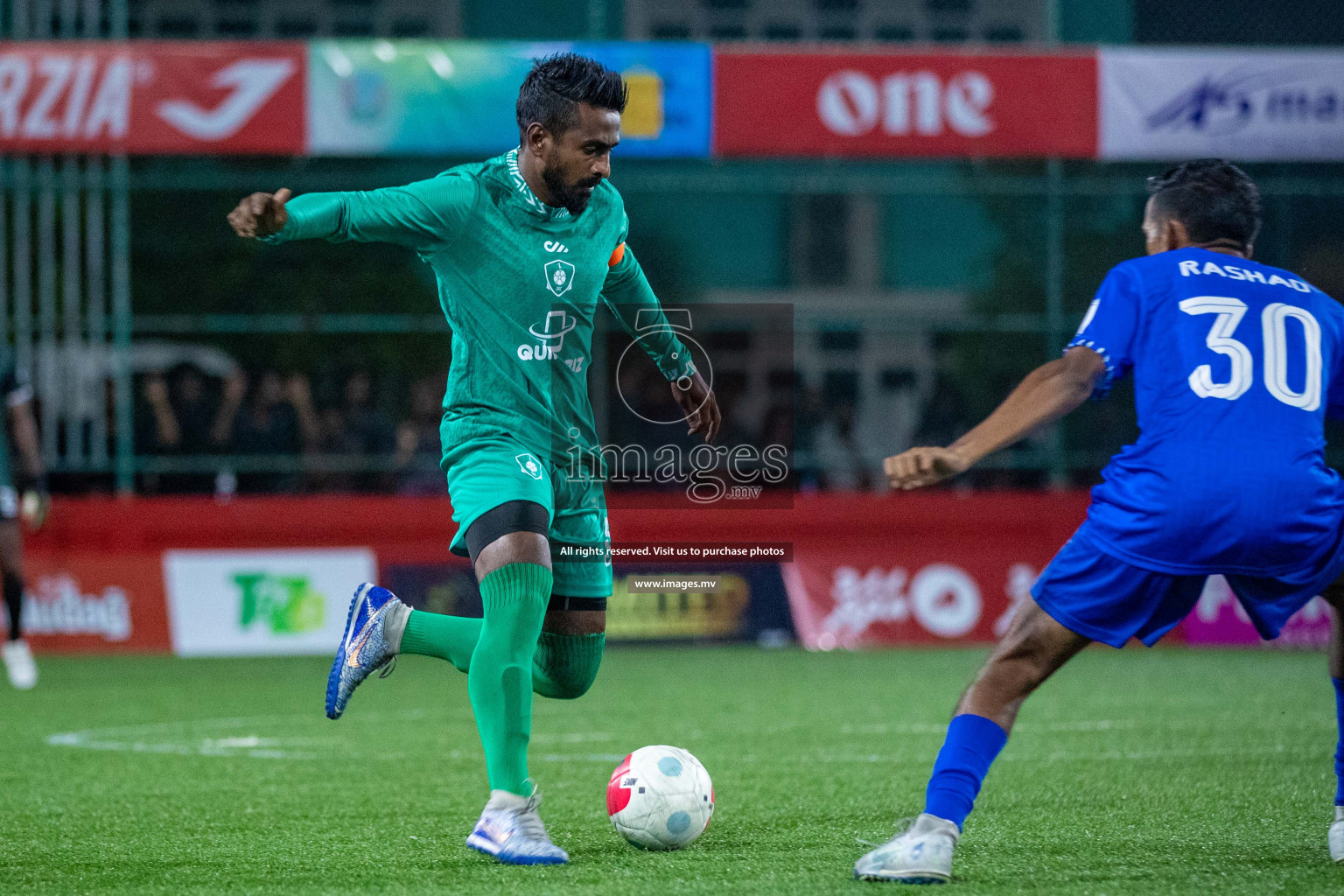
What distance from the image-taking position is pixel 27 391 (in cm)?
1111

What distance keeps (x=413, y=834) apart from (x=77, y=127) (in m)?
10.6

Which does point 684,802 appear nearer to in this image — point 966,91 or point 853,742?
point 853,742

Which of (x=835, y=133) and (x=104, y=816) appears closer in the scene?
(x=104, y=816)

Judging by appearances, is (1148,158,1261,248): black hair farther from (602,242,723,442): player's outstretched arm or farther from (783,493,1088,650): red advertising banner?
(783,493,1088,650): red advertising banner

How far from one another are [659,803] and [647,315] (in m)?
1.65

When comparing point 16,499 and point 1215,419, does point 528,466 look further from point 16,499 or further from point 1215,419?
point 16,499

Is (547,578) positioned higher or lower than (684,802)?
higher

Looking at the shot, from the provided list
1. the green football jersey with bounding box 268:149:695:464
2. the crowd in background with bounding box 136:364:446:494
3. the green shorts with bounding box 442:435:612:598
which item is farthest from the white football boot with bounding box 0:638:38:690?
the green football jersey with bounding box 268:149:695:464

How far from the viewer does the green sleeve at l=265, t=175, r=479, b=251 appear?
4.73m

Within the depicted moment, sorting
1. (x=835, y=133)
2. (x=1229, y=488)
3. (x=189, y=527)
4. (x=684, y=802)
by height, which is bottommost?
(x=189, y=527)

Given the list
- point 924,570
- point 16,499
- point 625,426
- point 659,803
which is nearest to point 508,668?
point 659,803

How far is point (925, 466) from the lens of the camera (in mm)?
3998

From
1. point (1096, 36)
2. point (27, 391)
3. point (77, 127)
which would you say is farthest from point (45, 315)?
point (1096, 36)

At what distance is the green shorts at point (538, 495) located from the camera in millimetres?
4934
